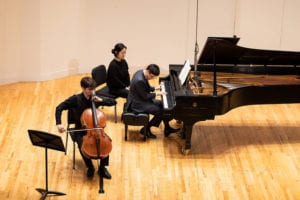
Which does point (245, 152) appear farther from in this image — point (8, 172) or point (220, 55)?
point (8, 172)

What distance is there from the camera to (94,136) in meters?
7.16

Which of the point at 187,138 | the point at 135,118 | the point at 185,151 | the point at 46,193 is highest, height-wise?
the point at 135,118

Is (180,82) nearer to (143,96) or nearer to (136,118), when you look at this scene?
(143,96)

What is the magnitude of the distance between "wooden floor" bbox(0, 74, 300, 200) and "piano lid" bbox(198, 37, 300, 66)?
100cm

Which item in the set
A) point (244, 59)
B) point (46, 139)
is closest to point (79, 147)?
point (46, 139)

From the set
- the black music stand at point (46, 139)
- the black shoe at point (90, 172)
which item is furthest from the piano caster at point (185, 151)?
the black music stand at point (46, 139)

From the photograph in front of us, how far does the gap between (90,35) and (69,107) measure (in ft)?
13.2

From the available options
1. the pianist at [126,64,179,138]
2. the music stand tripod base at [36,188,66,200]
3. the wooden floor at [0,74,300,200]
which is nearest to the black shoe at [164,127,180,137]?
the wooden floor at [0,74,300,200]

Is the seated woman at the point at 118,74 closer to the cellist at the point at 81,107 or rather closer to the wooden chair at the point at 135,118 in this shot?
the wooden chair at the point at 135,118

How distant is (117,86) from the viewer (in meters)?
9.31

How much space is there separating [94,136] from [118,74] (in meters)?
2.26

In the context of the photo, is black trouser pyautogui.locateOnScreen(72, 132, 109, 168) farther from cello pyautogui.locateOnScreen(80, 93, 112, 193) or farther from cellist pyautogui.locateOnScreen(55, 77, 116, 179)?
cello pyautogui.locateOnScreen(80, 93, 112, 193)

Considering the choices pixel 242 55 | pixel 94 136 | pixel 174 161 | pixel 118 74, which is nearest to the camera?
pixel 94 136

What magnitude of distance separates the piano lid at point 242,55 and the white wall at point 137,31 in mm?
2230
